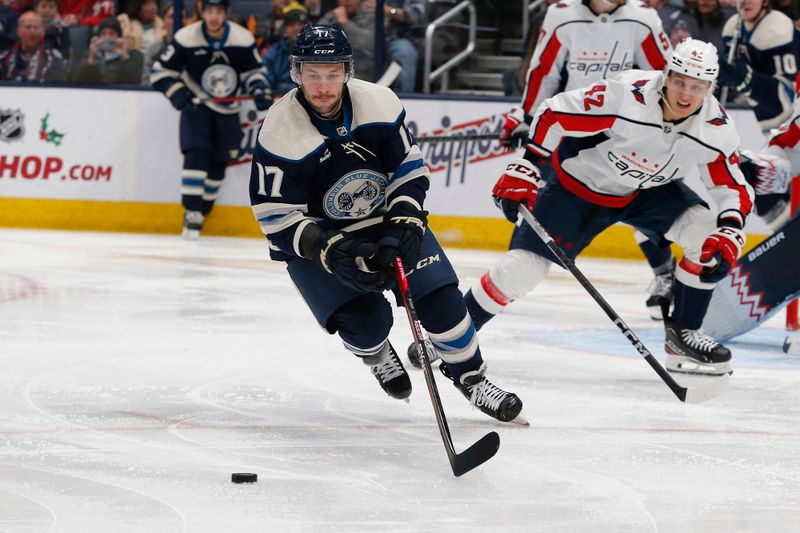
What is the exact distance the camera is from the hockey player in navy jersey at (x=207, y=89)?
7160 millimetres

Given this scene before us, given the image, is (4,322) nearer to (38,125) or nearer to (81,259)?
(81,259)

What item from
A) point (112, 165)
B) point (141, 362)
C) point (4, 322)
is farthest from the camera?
point (112, 165)

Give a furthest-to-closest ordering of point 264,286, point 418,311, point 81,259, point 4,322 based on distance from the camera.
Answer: point 81,259 < point 264,286 < point 4,322 < point 418,311

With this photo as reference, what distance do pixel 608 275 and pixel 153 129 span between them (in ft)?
9.23

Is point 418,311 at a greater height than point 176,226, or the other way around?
point 418,311

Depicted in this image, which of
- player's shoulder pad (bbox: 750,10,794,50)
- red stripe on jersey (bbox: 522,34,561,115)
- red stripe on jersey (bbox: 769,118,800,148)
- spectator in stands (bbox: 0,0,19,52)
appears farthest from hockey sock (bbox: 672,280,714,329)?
spectator in stands (bbox: 0,0,19,52)

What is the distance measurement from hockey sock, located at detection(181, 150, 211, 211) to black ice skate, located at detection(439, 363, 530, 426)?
4348 millimetres

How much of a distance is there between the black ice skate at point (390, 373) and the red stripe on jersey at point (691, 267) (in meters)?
1.01

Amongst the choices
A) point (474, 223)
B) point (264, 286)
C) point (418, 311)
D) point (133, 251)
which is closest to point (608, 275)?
point (474, 223)

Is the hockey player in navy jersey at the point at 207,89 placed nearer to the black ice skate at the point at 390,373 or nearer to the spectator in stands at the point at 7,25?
the spectator in stands at the point at 7,25

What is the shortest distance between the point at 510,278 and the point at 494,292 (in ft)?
0.20

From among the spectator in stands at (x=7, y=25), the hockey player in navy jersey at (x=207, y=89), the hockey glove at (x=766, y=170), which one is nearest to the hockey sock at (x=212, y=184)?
the hockey player in navy jersey at (x=207, y=89)

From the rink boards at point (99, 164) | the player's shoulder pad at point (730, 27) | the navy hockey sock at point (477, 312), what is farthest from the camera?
the rink boards at point (99, 164)

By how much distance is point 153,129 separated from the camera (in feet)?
24.5
